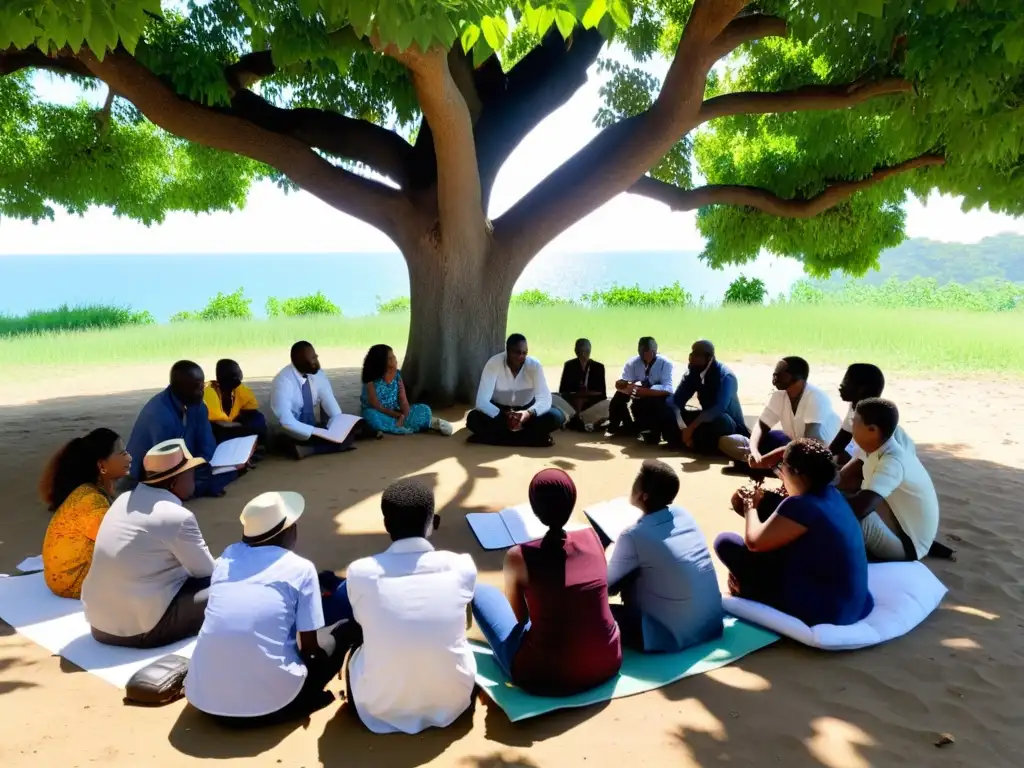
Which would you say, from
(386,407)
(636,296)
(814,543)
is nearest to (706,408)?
(386,407)

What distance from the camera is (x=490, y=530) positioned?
5.21 m

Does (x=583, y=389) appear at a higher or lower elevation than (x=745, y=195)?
lower

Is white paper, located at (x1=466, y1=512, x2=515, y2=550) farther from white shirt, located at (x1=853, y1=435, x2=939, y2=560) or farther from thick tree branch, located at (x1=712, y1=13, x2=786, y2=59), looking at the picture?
thick tree branch, located at (x1=712, y1=13, x2=786, y2=59)

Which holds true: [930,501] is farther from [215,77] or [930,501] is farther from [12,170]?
[12,170]

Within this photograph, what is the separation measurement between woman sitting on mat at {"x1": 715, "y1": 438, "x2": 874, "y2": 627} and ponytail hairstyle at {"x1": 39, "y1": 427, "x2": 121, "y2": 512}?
3427 mm

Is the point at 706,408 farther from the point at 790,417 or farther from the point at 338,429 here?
the point at 338,429

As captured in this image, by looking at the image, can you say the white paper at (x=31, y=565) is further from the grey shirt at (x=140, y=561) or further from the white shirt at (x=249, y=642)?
the white shirt at (x=249, y=642)

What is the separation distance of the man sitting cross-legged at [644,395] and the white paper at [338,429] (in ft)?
9.50

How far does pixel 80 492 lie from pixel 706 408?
18.1 ft

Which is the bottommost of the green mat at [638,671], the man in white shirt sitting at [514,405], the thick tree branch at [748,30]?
the green mat at [638,671]

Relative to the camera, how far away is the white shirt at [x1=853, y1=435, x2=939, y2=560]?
169 inches

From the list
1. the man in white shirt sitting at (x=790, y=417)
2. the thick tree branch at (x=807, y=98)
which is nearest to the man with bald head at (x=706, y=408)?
the man in white shirt sitting at (x=790, y=417)

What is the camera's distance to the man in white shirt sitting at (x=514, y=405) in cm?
784

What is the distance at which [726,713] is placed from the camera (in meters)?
3.13
